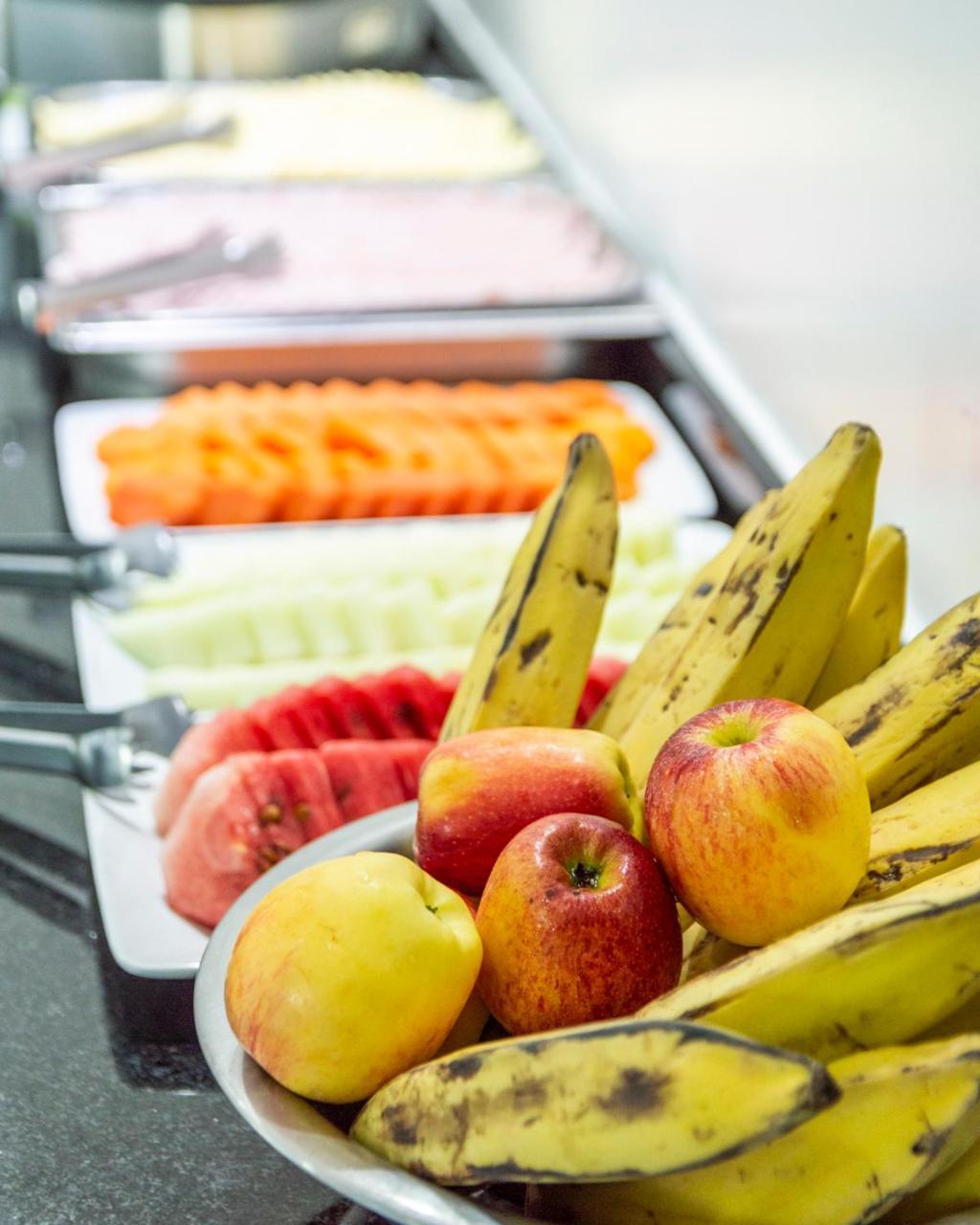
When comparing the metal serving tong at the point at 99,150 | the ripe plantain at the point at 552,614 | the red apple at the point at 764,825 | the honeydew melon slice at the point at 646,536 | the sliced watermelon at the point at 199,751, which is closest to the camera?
the red apple at the point at 764,825

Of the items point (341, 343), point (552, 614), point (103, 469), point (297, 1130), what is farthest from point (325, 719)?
point (341, 343)

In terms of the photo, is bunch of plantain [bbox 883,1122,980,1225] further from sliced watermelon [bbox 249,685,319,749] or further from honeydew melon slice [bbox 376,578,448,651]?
honeydew melon slice [bbox 376,578,448,651]

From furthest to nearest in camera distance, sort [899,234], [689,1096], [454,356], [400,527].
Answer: [454,356]
[400,527]
[899,234]
[689,1096]

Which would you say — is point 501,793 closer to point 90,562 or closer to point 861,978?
point 861,978

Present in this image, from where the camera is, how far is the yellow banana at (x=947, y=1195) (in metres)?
A: 0.63

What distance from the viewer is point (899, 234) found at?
1381 mm

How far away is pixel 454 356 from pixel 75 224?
66 cm

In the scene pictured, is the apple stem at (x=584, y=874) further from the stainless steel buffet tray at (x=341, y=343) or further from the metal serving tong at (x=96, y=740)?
the stainless steel buffet tray at (x=341, y=343)

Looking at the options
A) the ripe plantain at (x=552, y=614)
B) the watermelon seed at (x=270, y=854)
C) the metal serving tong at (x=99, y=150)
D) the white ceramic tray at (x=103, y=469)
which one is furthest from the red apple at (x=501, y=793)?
the metal serving tong at (x=99, y=150)

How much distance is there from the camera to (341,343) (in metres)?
1.97

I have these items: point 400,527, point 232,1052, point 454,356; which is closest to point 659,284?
point 454,356

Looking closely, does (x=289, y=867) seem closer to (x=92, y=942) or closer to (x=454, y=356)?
(x=92, y=942)

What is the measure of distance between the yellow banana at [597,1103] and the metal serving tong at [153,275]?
1523 millimetres

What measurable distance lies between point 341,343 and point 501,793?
52.0 inches
